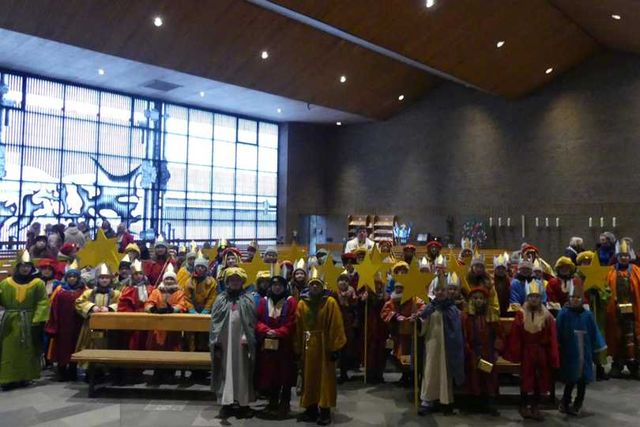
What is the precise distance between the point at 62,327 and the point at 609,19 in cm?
1382

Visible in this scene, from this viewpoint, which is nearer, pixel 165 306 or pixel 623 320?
pixel 165 306

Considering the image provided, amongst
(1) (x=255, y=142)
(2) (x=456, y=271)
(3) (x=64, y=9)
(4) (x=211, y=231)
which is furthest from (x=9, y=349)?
(1) (x=255, y=142)

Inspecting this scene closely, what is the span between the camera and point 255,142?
69.7 ft

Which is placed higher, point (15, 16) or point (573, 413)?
point (15, 16)

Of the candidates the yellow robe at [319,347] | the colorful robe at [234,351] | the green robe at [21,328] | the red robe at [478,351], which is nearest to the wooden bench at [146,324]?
the colorful robe at [234,351]

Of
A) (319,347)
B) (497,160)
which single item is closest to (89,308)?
(319,347)

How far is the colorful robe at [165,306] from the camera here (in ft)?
19.2

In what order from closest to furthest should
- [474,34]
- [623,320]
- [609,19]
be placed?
1. [623,320]
2. [609,19]
3. [474,34]

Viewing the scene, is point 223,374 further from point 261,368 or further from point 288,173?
point 288,173

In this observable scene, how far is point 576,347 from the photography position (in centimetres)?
490

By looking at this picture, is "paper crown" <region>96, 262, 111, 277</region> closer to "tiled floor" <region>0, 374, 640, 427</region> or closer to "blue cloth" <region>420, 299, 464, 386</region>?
"tiled floor" <region>0, 374, 640, 427</region>

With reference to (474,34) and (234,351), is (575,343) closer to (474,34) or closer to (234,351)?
(234,351)

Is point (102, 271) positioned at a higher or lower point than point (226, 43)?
lower

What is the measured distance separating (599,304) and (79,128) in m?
15.7
